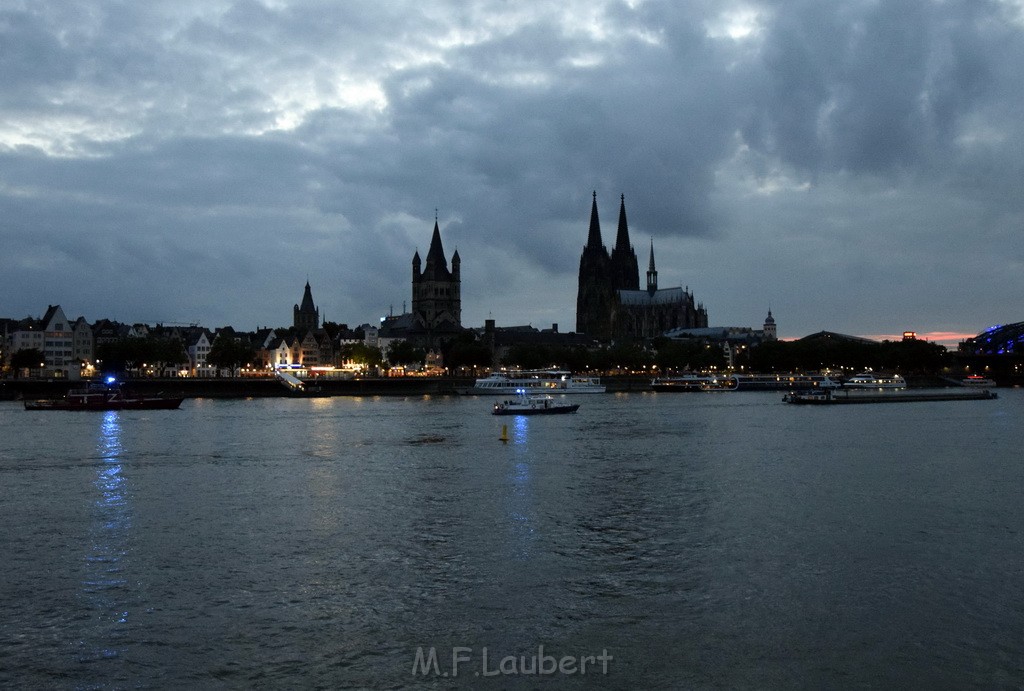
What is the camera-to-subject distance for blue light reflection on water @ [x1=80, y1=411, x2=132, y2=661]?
16.8 metres

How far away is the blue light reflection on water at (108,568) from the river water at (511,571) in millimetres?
76

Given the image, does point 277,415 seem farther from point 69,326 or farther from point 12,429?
point 69,326

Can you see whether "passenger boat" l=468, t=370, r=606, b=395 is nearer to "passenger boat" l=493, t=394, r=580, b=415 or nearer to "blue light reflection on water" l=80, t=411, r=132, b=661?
"passenger boat" l=493, t=394, r=580, b=415

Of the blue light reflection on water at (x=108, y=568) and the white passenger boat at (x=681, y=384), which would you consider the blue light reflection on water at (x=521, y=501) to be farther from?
the white passenger boat at (x=681, y=384)

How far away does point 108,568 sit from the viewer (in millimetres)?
21828

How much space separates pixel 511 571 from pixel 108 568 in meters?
8.87

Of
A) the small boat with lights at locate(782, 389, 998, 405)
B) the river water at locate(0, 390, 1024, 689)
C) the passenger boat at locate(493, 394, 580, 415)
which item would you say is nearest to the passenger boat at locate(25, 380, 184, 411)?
the passenger boat at locate(493, 394, 580, 415)

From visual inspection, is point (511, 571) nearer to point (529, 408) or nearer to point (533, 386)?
point (529, 408)

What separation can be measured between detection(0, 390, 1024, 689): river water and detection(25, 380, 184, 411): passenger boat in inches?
1770

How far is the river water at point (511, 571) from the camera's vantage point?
15648mm

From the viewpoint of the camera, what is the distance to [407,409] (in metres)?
89.0

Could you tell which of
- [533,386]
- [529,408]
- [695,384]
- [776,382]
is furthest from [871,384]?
[529,408]

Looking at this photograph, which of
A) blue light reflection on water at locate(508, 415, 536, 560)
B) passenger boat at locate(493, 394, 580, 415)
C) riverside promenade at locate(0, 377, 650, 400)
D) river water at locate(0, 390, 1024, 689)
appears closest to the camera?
river water at locate(0, 390, 1024, 689)

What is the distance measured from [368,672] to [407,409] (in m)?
74.1
